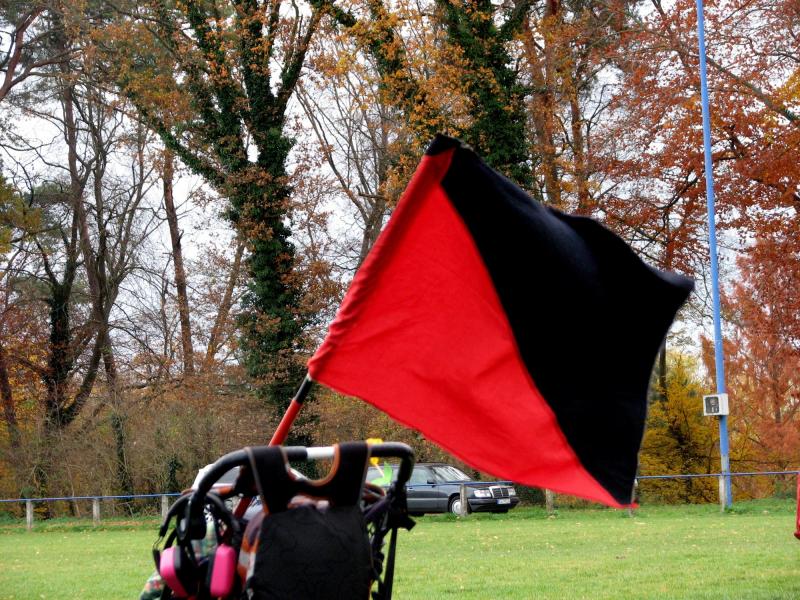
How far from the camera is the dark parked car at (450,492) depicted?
89.4ft

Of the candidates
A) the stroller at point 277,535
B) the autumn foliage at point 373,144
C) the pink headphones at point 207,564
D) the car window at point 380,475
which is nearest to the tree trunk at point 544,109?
the autumn foliage at point 373,144

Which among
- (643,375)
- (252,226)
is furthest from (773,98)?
(643,375)

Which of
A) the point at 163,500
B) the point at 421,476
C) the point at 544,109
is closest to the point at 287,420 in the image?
the point at 163,500

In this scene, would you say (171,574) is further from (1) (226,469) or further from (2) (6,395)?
(2) (6,395)

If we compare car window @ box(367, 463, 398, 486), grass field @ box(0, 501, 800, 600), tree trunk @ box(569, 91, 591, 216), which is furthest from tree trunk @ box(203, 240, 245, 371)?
car window @ box(367, 463, 398, 486)

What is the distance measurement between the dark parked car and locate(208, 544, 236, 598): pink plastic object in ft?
76.2

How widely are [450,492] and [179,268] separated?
1756 centimetres

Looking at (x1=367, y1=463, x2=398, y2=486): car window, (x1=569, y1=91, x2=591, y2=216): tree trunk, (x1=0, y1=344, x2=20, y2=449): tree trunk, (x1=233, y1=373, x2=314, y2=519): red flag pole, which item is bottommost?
(x1=367, y1=463, x2=398, y2=486): car window

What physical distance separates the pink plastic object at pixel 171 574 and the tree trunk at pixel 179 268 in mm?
31028

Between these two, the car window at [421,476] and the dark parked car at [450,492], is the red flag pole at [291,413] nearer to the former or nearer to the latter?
the dark parked car at [450,492]

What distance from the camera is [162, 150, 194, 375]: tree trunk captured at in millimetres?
36750

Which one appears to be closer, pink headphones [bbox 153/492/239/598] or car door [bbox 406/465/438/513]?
pink headphones [bbox 153/492/239/598]

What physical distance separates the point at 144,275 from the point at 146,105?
12.7 m

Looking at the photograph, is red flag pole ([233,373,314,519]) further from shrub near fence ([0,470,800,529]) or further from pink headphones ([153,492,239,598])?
shrub near fence ([0,470,800,529])
